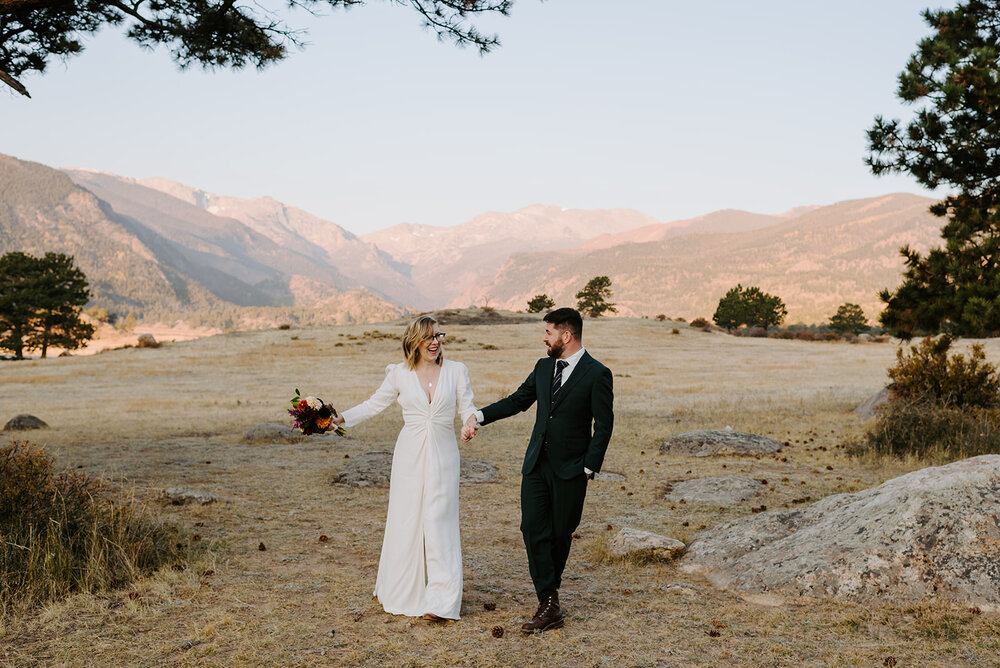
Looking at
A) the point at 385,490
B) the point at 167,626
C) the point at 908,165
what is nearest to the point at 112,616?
the point at 167,626

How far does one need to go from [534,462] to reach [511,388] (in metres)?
23.9

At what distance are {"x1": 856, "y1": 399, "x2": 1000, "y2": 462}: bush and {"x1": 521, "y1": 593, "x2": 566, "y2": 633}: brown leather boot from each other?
1050 centimetres

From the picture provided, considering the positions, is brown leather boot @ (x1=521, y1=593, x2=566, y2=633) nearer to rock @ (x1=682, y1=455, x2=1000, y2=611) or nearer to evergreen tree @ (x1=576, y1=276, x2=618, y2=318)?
rock @ (x1=682, y1=455, x2=1000, y2=611)

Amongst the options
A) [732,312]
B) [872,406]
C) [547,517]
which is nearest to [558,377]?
[547,517]

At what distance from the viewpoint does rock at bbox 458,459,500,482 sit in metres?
12.8

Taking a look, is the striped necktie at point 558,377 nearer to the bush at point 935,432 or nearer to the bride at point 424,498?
the bride at point 424,498

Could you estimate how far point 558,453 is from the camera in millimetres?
6109

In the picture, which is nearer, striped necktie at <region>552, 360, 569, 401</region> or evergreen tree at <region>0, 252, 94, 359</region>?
striped necktie at <region>552, 360, 569, 401</region>

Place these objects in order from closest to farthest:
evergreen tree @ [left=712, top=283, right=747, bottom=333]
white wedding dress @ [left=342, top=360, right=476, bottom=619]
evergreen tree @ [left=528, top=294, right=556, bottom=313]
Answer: white wedding dress @ [left=342, top=360, right=476, bottom=619], evergreen tree @ [left=712, top=283, right=747, bottom=333], evergreen tree @ [left=528, top=294, right=556, bottom=313]

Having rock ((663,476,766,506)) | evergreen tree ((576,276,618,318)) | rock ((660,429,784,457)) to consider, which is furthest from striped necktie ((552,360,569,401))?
evergreen tree ((576,276,618,318))

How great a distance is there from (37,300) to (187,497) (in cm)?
7137

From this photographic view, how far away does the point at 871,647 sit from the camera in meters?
5.64

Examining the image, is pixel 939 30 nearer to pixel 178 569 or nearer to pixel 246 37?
pixel 246 37

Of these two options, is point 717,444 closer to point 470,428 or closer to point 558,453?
point 558,453
